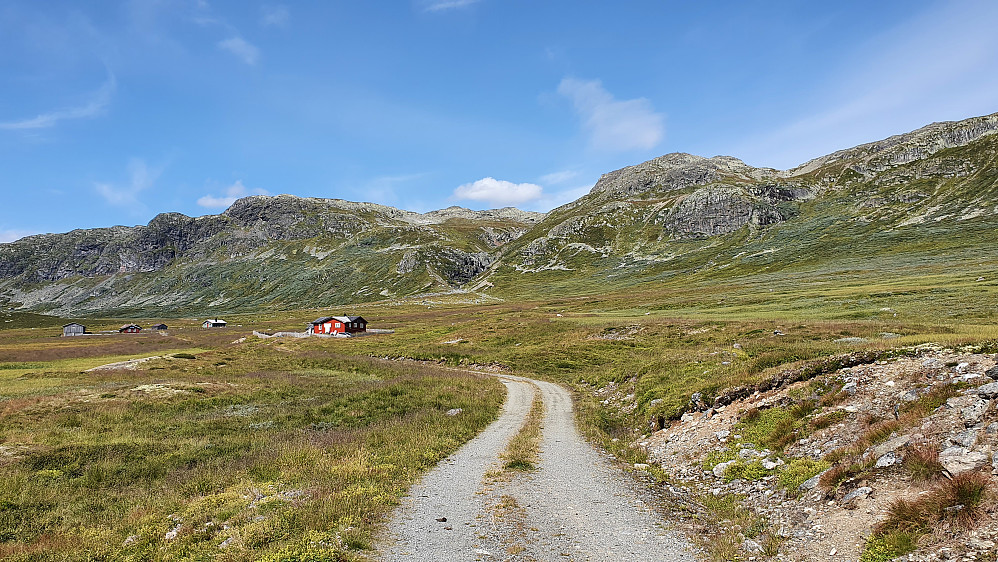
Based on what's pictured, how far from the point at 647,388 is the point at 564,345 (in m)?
31.2

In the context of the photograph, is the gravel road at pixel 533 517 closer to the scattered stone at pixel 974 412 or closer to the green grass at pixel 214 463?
the green grass at pixel 214 463

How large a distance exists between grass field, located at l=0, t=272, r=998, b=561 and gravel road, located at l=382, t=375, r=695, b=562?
1.18 metres

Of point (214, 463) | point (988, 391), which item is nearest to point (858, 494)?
point (988, 391)

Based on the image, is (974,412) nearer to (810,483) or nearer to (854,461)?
(854,461)

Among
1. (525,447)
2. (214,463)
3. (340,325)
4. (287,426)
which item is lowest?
(340,325)

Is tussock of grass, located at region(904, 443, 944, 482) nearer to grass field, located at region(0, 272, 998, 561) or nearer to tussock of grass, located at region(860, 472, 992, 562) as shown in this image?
tussock of grass, located at region(860, 472, 992, 562)

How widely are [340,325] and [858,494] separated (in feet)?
410

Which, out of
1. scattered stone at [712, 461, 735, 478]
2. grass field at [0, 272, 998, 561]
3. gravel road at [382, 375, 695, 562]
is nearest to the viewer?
gravel road at [382, 375, 695, 562]

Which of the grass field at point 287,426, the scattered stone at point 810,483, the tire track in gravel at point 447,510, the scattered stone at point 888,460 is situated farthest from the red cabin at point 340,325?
the scattered stone at point 888,460

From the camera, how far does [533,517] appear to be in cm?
1201

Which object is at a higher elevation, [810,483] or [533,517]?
[810,483]

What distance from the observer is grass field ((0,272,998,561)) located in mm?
11344

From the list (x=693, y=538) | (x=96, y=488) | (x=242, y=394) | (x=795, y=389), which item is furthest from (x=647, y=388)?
(x=242, y=394)

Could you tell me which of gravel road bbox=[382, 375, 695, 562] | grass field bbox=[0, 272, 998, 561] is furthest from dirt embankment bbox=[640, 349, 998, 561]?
grass field bbox=[0, 272, 998, 561]
